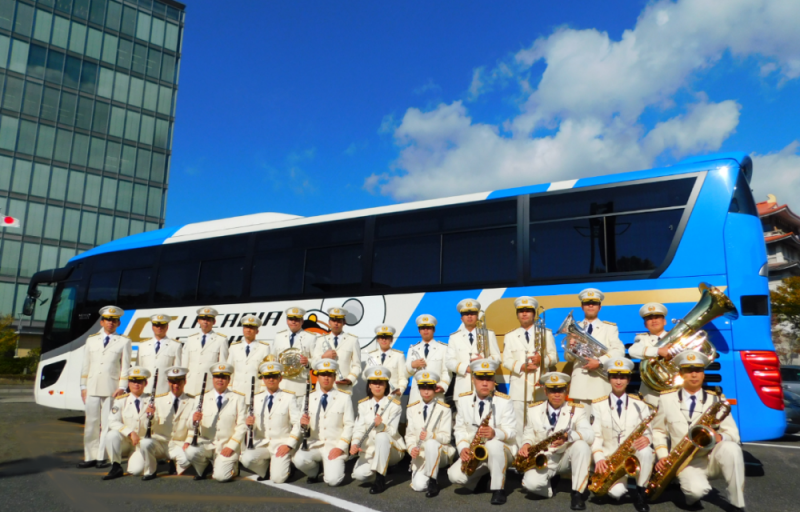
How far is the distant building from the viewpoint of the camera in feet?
123

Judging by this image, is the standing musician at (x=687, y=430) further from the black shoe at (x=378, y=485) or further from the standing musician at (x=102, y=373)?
the standing musician at (x=102, y=373)

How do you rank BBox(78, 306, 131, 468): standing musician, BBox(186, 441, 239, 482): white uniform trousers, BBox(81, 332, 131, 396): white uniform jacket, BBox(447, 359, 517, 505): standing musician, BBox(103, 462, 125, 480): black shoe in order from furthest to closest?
1. BBox(81, 332, 131, 396): white uniform jacket
2. BBox(78, 306, 131, 468): standing musician
3. BBox(103, 462, 125, 480): black shoe
4. BBox(186, 441, 239, 482): white uniform trousers
5. BBox(447, 359, 517, 505): standing musician

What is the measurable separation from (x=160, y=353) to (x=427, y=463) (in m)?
4.82

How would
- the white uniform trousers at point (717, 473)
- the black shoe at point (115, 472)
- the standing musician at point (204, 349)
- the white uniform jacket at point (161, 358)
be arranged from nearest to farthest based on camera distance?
the white uniform trousers at point (717, 473), the black shoe at point (115, 472), the white uniform jacket at point (161, 358), the standing musician at point (204, 349)

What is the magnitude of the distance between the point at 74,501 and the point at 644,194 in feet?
24.1

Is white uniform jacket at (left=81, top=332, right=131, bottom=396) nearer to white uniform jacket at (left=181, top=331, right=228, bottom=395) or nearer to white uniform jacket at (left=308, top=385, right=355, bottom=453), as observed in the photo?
white uniform jacket at (left=181, top=331, right=228, bottom=395)

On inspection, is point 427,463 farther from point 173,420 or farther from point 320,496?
point 173,420

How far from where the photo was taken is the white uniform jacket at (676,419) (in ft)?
18.0

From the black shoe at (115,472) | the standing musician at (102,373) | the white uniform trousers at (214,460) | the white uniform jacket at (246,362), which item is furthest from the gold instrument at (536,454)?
the standing musician at (102,373)

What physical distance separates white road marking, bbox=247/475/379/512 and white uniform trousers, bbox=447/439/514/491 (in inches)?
45.4

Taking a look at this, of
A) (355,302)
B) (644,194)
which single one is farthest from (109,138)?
(644,194)

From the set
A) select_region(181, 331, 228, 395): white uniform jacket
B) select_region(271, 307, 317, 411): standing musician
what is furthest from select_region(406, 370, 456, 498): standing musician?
select_region(181, 331, 228, 395): white uniform jacket

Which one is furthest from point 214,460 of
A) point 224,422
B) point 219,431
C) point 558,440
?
point 558,440

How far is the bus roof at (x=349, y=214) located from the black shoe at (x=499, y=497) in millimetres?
3993
